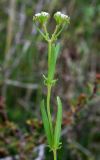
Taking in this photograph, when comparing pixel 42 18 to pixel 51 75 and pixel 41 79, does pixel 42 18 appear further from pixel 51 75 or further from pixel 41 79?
pixel 41 79

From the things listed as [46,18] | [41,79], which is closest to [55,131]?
[46,18]

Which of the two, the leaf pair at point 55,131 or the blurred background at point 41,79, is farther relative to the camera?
the blurred background at point 41,79

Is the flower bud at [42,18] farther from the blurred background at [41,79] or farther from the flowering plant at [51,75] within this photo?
the blurred background at [41,79]

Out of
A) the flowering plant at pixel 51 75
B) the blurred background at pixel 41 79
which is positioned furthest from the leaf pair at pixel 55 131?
the blurred background at pixel 41 79

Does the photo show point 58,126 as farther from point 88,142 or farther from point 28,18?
point 28,18

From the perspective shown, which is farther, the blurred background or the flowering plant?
the blurred background

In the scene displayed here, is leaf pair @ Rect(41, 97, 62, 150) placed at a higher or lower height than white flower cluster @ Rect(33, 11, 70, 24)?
lower

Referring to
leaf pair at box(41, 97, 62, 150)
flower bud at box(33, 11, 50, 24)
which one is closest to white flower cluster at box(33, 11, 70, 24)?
flower bud at box(33, 11, 50, 24)

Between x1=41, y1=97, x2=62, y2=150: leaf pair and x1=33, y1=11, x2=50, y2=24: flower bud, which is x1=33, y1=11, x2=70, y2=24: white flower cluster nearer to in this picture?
x1=33, y1=11, x2=50, y2=24: flower bud
